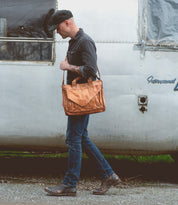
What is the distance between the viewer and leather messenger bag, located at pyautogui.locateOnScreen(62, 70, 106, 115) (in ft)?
11.6

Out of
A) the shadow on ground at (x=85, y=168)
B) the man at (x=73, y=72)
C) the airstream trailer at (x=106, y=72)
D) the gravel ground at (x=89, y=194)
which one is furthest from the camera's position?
the shadow on ground at (x=85, y=168)

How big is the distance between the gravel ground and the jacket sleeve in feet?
3.71

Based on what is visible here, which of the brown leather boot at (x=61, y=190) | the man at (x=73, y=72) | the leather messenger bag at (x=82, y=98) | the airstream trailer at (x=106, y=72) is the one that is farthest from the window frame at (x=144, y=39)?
the brown leather boot at (x=61, y=190)

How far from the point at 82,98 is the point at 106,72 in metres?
0.70

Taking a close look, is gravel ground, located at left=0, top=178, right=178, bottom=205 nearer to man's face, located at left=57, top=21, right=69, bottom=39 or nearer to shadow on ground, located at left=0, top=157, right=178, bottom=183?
shadow on ground, located at left=0, top=157, right=178, bottom=183

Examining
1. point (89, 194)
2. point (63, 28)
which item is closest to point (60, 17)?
point (63, 28)

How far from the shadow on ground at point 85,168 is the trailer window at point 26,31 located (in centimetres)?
147

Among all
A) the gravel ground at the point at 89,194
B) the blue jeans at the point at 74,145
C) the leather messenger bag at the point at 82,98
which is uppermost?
the leather messenger bag at the point at 82,98

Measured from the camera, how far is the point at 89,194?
3.87 meters

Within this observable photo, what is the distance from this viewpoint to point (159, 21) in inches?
166

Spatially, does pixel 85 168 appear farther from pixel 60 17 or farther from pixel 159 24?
pixel 60 17

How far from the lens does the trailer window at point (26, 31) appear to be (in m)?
4.19

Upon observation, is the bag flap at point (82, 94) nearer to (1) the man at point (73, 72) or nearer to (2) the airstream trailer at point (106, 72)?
(1) the man at point (73, 72)

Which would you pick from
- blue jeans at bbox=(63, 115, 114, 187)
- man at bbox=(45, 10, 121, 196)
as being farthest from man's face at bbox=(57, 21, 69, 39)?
blue jeans at bbox=(63, 115, 114, 187)
